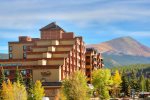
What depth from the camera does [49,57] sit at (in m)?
172

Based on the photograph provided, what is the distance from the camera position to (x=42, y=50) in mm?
177625

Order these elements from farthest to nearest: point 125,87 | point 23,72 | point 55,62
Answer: point 125,87 < point 55,62 < point 23,72

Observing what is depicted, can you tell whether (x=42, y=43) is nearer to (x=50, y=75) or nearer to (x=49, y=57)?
(x=49, y=57)

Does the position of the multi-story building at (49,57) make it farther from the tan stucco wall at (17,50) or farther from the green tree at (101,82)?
the green tree at (101,82)

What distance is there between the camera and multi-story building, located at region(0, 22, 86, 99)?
523ft

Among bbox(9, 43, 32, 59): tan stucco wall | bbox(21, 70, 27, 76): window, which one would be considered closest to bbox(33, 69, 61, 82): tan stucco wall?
bbox(21, 70, 27, 76): window

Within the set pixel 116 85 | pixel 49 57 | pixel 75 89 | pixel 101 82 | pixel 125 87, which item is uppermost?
pixel 49 57

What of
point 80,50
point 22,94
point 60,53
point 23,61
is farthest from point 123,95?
point 22,94

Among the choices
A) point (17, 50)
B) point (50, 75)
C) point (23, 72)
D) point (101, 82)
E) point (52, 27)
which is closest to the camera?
point (50, 75)

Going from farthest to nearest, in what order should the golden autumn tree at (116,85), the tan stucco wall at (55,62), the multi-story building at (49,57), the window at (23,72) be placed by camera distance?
the golden autumn tree at (116,85) < the tan stucco wall at (55,62) < the window at (23,72) < the multi-story building at (49,57)

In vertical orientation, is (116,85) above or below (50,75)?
below

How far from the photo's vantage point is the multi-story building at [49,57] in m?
160

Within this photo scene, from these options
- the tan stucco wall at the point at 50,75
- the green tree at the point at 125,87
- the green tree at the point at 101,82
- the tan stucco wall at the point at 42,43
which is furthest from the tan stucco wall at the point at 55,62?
the green tree at the point at 125,87

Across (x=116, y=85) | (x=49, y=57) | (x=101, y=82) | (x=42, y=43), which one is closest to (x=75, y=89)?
(x=101, y=82)
